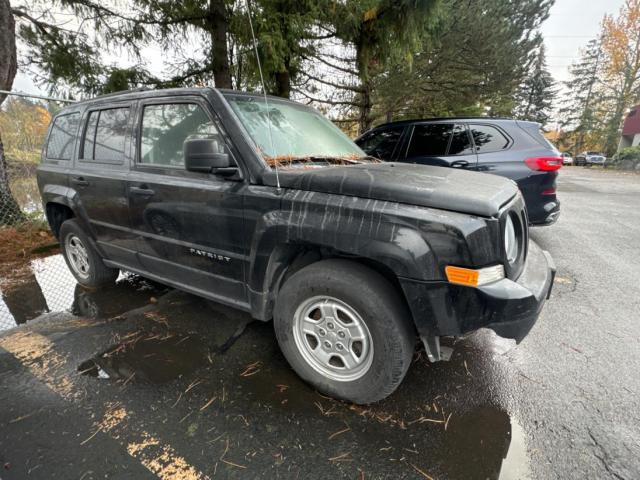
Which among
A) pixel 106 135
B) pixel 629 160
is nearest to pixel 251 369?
pixel 106 135

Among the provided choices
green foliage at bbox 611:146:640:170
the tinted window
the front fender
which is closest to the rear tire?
the front fender

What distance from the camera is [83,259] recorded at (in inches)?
145

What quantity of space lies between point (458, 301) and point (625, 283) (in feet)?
12.1

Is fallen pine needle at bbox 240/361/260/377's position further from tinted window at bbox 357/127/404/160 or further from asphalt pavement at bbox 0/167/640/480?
tinted window at bbox 357/127/404/160

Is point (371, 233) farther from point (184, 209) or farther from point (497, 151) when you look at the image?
point (497, 151)

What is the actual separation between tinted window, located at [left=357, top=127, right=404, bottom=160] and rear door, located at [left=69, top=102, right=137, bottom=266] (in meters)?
4.04

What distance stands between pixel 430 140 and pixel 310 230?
13.7 ft

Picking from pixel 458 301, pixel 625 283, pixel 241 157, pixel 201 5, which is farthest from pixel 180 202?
pixel 201 5

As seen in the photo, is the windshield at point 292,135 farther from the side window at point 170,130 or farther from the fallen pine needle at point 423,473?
the fallen pine needle at point 423,473

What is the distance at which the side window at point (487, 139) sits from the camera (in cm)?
477

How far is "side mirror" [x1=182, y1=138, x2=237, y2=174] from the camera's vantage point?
204 cm

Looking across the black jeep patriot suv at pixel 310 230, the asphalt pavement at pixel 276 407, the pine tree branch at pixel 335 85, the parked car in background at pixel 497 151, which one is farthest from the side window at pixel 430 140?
the pine tree branch at pixel 335 85

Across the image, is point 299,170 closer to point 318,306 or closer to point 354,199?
point 354,199

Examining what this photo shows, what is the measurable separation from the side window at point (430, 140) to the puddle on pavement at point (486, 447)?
4.16 m
